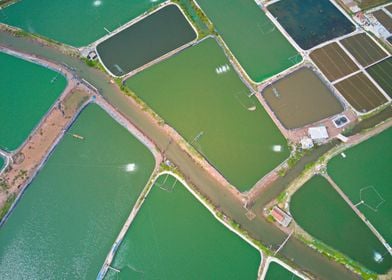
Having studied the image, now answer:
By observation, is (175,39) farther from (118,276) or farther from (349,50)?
(118,276)

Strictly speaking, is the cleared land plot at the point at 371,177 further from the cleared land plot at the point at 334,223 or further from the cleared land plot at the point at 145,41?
the cleared land plot at the point at 145,41

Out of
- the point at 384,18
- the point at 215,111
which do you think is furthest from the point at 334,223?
the point at 384,18

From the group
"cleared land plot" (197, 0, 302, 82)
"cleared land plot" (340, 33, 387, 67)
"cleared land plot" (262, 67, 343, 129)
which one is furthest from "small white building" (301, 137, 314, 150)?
"cleared land plot" (340, 33, 387, 67)

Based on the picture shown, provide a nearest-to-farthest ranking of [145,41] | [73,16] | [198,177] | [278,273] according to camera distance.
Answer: [278,273] → [198,177] → [145,41] → [73,16]

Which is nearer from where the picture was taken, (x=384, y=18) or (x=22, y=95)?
(x=22, y=95)

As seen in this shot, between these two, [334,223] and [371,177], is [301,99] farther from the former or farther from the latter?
[334,223]

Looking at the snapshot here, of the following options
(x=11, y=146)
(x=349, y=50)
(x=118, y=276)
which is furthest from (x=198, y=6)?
(x=118, y=276)

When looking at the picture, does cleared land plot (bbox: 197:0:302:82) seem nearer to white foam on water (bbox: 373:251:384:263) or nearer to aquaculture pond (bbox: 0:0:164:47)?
aquaculture pond (bbox: 0:0:164:47)
